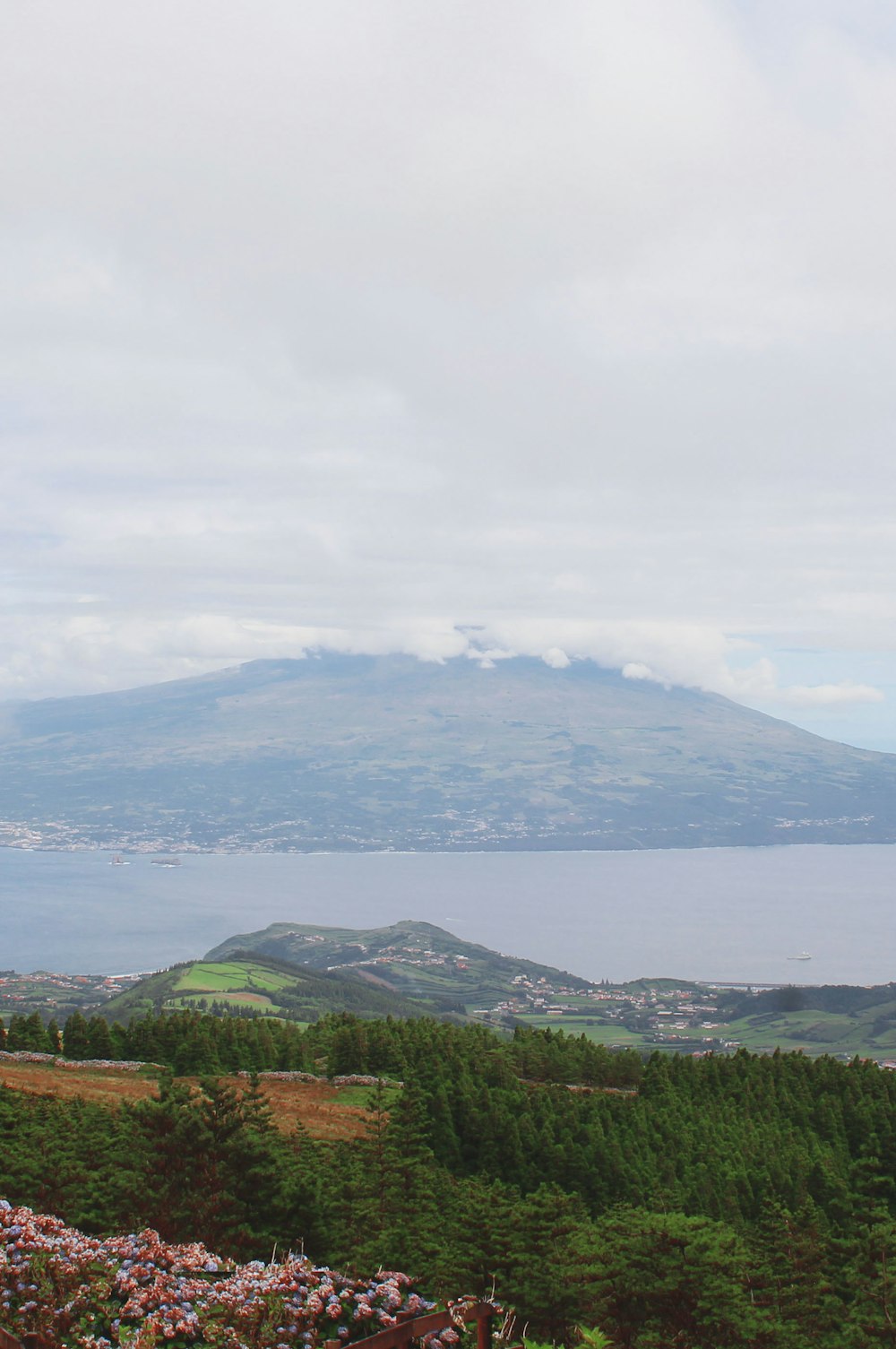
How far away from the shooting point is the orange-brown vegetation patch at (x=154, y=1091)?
2475 cm

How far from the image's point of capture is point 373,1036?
123ft

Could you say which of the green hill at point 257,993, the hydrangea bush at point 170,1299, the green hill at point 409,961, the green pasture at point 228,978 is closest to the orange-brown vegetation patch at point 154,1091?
the hydrangea bush at point 170,1299

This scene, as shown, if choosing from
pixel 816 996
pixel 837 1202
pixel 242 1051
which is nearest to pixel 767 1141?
pixel 837 1202

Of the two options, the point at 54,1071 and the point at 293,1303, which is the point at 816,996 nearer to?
the point at 54,1071

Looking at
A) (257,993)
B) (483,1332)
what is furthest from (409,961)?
(483,1332)

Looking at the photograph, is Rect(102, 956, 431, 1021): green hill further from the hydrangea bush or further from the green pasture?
the hydrangea bush

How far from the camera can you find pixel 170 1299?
28.9ft

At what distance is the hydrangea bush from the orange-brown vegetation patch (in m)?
13.3

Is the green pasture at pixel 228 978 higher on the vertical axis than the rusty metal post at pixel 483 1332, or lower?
lower

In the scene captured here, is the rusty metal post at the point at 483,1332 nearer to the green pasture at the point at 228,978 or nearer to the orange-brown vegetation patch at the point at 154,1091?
the orange-brown vegetation patch at the point at 154,1091

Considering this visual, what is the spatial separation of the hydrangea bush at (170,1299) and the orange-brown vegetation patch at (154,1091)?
1328cm

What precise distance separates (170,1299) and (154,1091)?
1984 centimetres

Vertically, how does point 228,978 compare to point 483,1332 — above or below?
below

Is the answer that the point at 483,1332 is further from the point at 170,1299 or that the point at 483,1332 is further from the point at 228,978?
the point at 228,978
